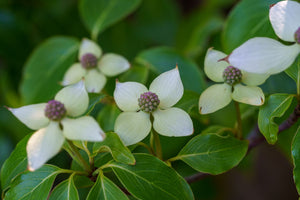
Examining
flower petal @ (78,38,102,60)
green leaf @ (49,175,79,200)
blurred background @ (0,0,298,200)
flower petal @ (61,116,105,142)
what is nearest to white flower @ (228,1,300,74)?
flower petal @ (61,116,105,142)

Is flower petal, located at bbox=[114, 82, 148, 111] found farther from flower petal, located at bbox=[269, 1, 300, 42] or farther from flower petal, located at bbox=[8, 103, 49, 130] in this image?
flower petal, located at bbox=[269, 1, 300, 42]

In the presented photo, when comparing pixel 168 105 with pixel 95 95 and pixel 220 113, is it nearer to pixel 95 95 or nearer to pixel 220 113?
pixel 95 95

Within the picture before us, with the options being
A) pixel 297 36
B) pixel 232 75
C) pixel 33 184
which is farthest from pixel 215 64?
pixel 33 184

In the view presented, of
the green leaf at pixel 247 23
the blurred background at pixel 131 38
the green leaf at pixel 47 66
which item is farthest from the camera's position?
the blurred background at pixel 131 38

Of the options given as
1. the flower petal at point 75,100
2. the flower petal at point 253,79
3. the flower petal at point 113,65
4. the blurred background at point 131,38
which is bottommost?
the blurred background at point 131,38

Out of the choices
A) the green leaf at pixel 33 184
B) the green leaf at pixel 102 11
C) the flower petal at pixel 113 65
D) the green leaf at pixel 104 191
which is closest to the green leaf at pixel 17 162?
the green leaf at pixel 33 184

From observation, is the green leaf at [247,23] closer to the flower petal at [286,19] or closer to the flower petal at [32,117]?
the flower petal at [286,19]

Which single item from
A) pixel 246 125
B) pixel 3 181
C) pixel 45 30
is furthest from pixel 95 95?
pixel 45 30

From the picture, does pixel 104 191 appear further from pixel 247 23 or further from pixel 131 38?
pixel 131 38
